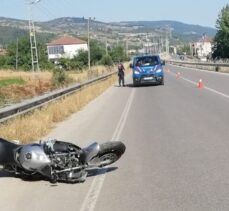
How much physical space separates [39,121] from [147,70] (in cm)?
2475

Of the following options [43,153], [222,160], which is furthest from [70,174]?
[222,160]

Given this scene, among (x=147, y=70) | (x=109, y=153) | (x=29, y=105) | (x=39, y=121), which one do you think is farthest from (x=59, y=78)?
(x=109, y=153)

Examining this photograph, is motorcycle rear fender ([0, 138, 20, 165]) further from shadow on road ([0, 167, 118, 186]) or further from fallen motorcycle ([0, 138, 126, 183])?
shadow on road ([0, 167, 118, 186])

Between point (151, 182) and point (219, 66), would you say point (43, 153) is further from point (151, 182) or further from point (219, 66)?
point (219, 66)

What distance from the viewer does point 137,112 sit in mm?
20953

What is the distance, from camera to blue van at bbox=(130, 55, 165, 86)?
133 feet

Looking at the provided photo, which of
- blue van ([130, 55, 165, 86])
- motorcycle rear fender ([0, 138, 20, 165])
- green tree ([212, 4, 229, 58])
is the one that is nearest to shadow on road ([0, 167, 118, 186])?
motorcycle rear fender ([0, 138, 20, 165])

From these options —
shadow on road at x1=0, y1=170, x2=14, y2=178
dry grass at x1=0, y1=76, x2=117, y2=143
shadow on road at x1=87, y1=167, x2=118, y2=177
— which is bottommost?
dry grass at x1=0, y1=76, x2=117, y2=143

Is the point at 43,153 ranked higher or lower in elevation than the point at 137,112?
higher

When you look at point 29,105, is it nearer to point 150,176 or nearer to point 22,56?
point 150,176

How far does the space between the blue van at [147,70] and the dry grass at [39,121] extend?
1508 centimetres

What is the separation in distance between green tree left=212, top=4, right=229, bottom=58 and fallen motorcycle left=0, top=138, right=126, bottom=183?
497 ft

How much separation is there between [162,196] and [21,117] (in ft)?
29.4

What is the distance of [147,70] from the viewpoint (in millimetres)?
40500
